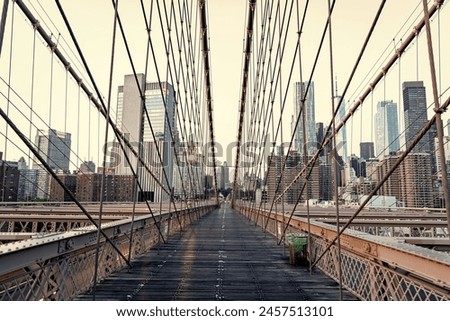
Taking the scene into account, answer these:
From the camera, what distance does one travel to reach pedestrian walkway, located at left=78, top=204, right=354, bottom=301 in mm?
5715

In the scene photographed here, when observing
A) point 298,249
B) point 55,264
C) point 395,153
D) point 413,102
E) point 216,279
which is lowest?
point 216,279

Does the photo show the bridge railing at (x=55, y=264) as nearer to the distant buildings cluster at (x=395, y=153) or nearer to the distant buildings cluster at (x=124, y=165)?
the distant buildings cluster at (x=124, y=165)

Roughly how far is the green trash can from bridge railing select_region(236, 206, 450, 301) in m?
0.52

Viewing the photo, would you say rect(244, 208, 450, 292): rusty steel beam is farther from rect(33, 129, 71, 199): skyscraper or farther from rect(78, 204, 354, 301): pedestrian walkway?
rect(33, 129, 71, 199): skyscraper

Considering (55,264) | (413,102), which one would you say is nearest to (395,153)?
(413,102)

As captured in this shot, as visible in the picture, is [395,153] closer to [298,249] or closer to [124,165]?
[298,249]

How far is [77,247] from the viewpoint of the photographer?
554 cm

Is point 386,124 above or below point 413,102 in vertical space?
below

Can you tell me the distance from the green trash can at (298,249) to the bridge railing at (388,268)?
1.69 ft

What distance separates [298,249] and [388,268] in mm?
3752

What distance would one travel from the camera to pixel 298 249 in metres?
8.36

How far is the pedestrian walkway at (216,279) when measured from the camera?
18.7 feet
